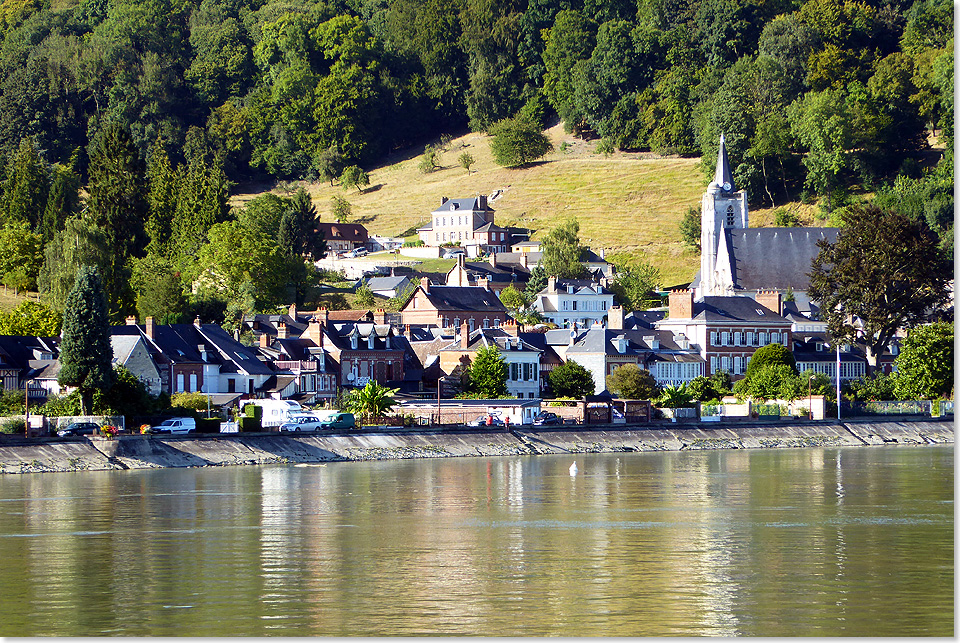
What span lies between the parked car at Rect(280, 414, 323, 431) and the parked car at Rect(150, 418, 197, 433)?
4.70m

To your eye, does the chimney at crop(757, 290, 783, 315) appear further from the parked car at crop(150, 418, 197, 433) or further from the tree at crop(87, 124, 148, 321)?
the parked car at crop(150, 418, 197, 433)

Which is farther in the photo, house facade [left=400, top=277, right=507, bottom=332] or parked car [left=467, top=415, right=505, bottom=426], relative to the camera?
house facade [left=400, top=277, right=507, bottom=332]

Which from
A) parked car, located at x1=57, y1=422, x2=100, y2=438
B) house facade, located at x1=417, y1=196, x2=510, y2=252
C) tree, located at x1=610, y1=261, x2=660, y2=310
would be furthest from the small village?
house facade, located at x1=417, y1=196, x2=510, y2=252

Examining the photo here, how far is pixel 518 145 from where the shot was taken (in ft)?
625

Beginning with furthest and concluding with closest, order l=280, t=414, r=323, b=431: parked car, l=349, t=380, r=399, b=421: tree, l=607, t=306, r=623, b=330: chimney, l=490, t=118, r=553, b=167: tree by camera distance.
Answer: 1. l=490, t=118, r=553, b=167: tree
2. l=607, t=306, r=623, b=330: chimney
3. l=349, t=380, r=399, b=421: tree
4. l=280, t=414, r=323, b=431: parked car

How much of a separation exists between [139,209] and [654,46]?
3480 inches

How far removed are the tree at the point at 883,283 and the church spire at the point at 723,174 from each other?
155ft

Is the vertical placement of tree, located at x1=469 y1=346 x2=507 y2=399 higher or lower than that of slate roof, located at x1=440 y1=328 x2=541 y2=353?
lower

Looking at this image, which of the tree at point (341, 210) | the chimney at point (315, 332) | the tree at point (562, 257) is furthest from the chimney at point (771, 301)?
the tree at point (341, 210)

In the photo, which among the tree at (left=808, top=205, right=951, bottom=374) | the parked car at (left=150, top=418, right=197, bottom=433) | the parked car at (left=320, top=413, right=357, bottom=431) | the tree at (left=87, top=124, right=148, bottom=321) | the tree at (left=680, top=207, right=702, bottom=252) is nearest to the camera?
the parked car at (left=150, top=418, right=197, bottom=433)

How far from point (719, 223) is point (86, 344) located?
3483 inches

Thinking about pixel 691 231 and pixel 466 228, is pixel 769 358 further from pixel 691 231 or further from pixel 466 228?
pixel 466 228

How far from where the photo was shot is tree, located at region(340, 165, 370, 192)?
196 metres

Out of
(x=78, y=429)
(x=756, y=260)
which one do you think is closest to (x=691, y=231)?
(x=756, y=260)
